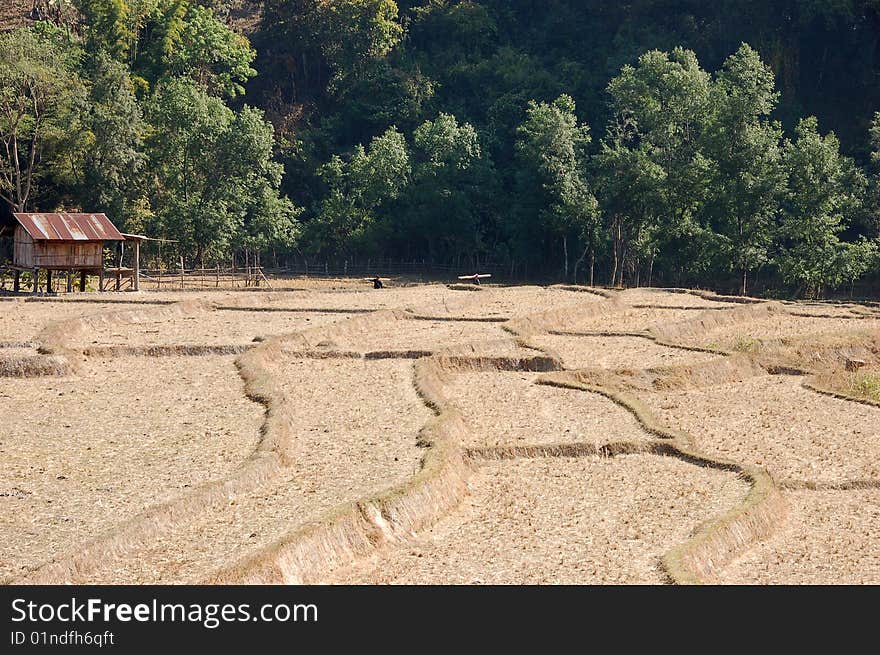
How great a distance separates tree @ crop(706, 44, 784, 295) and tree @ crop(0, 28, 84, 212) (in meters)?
28.1

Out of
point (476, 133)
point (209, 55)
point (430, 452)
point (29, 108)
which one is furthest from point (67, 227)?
point (430, 452)

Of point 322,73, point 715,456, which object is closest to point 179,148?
point 322,73

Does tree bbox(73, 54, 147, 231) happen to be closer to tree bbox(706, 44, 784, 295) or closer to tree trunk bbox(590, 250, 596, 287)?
tree trunk bbox(590, 250, 596, 287)

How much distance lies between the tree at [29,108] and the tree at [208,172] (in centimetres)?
454

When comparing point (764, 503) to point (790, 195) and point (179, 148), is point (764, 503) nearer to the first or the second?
point (790, 195)

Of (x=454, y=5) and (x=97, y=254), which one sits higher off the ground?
(x=454, y=5)

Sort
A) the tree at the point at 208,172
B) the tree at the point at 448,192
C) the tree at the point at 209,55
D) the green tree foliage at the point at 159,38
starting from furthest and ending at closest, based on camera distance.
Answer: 1. the tree at the point at 209,55
2. the green tree foliage at the point at 159,38
3. the tree at the point at 448,192
4. the tree at the point at 208,172

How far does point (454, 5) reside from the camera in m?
75.0

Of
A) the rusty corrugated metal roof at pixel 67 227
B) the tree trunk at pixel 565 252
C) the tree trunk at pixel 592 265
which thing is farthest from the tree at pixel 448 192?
the rusty corrugated metal roof at pixel 67 227

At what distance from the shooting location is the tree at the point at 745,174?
5238 cm

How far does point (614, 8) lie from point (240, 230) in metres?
28.2

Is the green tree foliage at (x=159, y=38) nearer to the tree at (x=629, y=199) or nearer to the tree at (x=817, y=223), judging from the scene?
the tree at (x=629, y=199)

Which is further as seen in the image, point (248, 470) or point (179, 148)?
point (179, 148)

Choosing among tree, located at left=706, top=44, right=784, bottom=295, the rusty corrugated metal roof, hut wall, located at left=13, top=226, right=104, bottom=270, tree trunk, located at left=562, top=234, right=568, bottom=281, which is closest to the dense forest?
tree, located at left=706, top=44, right=784, bottom=295
